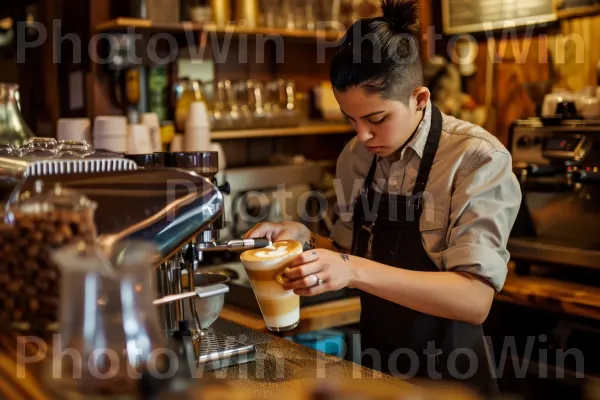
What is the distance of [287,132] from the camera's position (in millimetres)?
4344

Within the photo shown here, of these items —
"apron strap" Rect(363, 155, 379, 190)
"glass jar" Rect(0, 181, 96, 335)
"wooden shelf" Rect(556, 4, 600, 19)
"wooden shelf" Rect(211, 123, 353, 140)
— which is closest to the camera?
"glass jar" Rect(0, 181, 96, 335)

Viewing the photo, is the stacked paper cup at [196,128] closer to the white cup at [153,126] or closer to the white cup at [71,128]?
the white cup at [153,126]

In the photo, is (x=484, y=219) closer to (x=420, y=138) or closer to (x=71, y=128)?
(x=420, y=138)

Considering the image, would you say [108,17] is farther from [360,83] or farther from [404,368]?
[404,368]

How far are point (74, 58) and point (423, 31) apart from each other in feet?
6.56

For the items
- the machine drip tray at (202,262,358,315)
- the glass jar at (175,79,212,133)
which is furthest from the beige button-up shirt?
the glass jar at (175,79,212,133)

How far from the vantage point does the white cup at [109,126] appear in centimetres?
336

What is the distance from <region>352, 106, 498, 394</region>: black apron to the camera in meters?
2.10

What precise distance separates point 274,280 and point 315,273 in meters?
0.10

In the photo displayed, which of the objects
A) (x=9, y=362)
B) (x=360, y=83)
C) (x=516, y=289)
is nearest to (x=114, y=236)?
(x=9, y=362)

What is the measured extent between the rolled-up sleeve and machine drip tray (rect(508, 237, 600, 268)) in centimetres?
105

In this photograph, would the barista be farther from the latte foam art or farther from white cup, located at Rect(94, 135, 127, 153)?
white cup, located at Rect(94, 135, 127, 153)

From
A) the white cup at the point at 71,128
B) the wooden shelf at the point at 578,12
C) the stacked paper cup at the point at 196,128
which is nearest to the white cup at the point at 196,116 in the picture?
the stacked paper cup at the point at 196,128

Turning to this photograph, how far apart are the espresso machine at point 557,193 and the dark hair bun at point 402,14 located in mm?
1196
